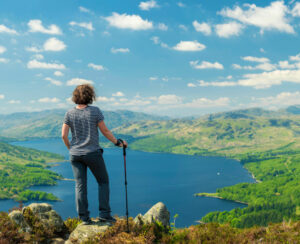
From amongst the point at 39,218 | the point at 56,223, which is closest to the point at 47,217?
the point at 39,218

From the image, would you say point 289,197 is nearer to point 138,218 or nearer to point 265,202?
point 265,202

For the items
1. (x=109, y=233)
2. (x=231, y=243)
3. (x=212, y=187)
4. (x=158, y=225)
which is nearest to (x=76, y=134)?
(x=109, y=233)

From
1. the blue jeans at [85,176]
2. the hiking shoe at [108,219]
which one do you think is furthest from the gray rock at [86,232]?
the blue jeans at [85,176]

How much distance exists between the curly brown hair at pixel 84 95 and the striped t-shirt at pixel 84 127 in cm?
27

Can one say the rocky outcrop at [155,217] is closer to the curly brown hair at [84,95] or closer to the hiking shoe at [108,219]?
the hiking shoe at [108,219]

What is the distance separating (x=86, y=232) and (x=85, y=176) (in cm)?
183

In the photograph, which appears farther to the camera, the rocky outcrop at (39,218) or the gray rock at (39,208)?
the gray rock at (39,208)

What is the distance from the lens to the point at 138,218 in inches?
374

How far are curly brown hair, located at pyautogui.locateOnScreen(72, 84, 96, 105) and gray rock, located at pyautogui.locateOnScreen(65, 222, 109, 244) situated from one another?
427cm

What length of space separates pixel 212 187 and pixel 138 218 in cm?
20252

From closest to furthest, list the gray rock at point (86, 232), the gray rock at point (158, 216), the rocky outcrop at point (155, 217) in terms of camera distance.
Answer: the gray rock at point (86, 232), the rocky outcrop at point (155, 217), the gray rock at point (158, 216)

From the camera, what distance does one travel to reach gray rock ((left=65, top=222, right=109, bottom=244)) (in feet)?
26.8

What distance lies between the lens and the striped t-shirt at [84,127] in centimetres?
836

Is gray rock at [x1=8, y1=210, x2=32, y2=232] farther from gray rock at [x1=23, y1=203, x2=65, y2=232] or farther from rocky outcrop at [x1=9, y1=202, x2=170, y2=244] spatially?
gray rock at [x1=23, y1=203, x2=65, y2=232]
